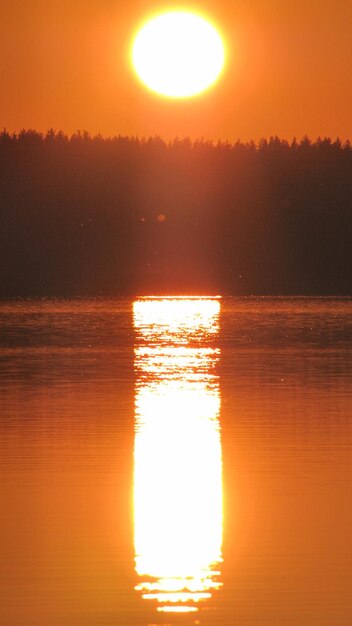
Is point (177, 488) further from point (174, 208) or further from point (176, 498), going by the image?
point (174, 208)

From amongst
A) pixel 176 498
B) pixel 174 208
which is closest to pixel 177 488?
pixel 176 498

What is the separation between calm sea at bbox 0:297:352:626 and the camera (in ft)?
31.8

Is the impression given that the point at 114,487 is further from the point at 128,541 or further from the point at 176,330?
the point at 176,330

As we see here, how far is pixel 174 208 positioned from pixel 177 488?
493 ft

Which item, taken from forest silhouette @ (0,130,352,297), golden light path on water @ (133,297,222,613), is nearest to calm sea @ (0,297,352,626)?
golden light path on water @ (133,297,222,613)

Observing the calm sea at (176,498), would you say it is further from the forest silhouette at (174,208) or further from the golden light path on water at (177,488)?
the forest silhouette at (174,208)

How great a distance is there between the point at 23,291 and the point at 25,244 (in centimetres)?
2670

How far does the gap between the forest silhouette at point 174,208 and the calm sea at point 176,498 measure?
122 metres

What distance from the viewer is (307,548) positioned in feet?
36.8

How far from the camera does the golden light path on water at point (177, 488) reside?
10.2 m

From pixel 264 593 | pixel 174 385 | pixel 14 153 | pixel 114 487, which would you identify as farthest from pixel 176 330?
pixel 14 153

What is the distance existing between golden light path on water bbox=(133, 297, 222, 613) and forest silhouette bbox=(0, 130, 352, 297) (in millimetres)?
121007

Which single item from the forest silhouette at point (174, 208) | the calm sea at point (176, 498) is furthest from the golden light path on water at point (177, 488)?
the forest silhouette at point (174, 208)

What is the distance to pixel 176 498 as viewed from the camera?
13.2 metres
